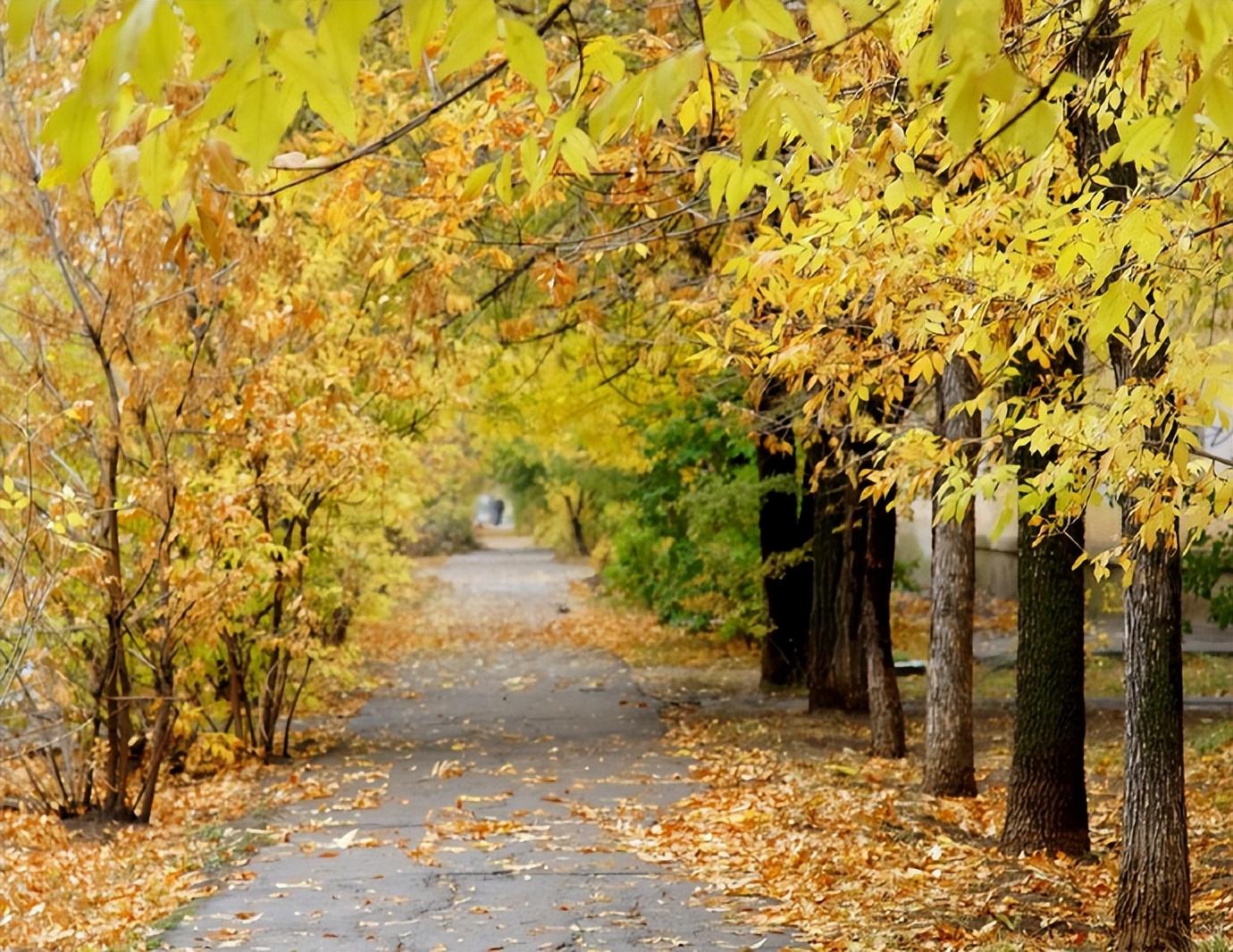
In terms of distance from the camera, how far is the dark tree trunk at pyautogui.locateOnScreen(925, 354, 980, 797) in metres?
11.1

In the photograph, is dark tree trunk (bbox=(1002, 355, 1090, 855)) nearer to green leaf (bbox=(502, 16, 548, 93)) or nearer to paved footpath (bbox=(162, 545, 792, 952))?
paved footpath (bbox=(162, 545, 792, 952))

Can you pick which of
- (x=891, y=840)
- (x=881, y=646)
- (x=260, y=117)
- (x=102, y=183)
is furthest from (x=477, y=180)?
(x=881, y=646)

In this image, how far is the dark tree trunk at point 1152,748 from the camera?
6.55 m

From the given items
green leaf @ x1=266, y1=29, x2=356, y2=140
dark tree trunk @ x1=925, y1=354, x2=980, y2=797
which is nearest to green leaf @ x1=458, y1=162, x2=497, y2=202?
green leaf @ x1=266, y1=29, x2=356, y2=140

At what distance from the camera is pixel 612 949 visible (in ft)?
23.9

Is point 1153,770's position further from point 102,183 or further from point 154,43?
point 154,43

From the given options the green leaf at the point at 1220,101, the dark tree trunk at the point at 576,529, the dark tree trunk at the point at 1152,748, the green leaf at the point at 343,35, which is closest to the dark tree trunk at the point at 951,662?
the dark tree trunk at the point at 1152,748

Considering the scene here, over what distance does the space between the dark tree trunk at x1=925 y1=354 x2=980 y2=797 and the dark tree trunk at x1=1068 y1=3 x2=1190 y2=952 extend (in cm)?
423

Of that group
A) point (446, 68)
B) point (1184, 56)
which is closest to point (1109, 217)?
point (1184, 56)

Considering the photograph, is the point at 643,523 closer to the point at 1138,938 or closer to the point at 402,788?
the point at 402,788

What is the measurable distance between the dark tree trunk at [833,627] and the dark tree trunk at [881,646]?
8.18 feet

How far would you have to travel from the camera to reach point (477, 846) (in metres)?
10.5

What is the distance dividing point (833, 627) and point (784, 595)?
3.55 metres

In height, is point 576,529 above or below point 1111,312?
below
